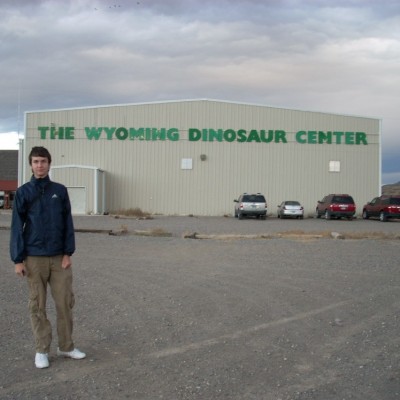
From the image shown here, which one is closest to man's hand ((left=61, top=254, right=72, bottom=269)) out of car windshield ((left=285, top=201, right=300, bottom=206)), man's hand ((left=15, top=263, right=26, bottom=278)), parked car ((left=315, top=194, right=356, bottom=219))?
man's hand ((left=15, top=263, right=26, bottom=278))

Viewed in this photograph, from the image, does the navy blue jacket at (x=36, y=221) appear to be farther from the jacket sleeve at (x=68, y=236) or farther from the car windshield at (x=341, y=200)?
the car windshield at (x=341, y=200)

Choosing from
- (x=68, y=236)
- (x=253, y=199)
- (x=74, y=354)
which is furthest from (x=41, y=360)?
(x=253, y=199)

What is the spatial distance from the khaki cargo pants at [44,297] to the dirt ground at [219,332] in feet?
0.81

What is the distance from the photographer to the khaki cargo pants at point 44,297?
199 inches

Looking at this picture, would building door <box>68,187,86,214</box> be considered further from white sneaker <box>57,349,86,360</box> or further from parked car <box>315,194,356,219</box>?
white sneaker <box>57,349,86,360</box>

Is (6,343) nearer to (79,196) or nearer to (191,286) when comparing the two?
(191,286)

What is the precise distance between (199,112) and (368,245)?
966 inches

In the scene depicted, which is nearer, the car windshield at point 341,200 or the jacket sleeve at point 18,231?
the jacket sleeve at point 18,231

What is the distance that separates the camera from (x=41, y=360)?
495 centimetres

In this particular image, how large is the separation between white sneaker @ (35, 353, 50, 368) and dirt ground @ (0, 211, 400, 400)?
0.09m

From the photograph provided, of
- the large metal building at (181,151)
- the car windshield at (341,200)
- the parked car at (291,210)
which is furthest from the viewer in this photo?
the large metal building at (181,151)

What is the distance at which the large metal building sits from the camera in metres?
37.9

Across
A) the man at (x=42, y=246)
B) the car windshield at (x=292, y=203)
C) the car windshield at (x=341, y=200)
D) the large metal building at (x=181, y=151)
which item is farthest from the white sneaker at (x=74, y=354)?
the large metal building at (x=181, y=151)

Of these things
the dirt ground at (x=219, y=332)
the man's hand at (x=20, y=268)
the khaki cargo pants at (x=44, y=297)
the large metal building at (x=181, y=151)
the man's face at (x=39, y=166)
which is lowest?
the dirt ground at (x=219, y=332)
